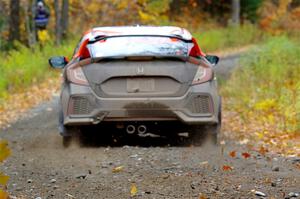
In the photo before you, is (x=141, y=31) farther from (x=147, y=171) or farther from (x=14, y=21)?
(x=14, y=21)

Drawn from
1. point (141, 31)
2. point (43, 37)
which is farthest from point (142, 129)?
point (43, 37)

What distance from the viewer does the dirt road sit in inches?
268

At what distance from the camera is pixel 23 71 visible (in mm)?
20156

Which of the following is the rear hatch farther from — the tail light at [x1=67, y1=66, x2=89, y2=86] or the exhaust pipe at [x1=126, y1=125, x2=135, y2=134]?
the exhaust pipe at [x1=126, y1=125, x2=135, y2=134]

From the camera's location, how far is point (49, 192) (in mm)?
6891

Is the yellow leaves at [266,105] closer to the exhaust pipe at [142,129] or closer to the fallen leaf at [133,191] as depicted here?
the exhaust pipe at [142,129]

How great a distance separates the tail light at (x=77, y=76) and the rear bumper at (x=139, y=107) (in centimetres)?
6

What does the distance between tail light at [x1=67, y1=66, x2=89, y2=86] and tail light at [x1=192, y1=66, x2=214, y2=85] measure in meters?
1.35

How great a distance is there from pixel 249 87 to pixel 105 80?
789 cm

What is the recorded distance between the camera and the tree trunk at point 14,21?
2630cm

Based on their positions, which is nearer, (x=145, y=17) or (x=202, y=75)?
(x=202, y=75)

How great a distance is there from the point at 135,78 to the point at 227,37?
31524mm

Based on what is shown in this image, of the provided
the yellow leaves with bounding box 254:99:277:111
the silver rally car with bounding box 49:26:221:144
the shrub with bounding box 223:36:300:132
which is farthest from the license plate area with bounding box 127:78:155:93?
the yellow leaves with bounding box 254:99:277:111

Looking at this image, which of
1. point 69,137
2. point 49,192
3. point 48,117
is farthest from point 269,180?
A: point 48,117
